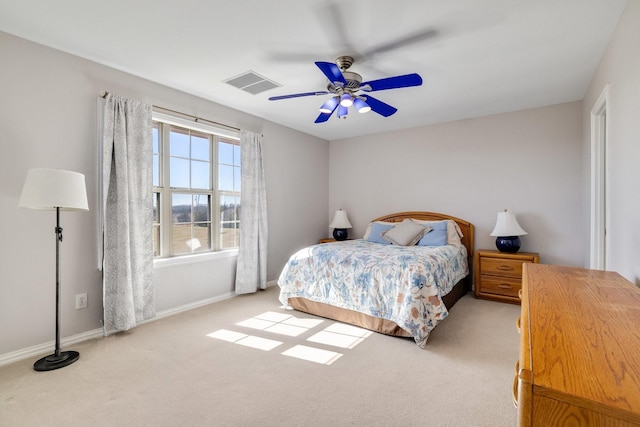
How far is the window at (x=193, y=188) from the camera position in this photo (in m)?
3.43

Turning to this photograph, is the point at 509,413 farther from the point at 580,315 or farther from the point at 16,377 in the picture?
the point at 16,377

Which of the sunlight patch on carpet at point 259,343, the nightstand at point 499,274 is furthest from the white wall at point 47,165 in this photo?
the nightstand at point 499,274

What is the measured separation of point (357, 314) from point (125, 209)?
95.8 inches

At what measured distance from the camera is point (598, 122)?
9.68ft

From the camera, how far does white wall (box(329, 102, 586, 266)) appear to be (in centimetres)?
386

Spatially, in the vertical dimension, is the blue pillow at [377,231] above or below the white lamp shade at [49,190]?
below

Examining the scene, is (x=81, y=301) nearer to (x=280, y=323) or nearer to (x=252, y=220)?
(x=280, y=323)

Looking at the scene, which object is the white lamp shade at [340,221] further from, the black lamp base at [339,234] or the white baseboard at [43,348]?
the white baseboard at [43,348]

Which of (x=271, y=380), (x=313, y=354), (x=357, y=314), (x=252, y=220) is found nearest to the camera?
(x=271, y=380)

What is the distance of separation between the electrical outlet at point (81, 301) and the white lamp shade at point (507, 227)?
4.49 m

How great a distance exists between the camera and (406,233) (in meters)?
4.33

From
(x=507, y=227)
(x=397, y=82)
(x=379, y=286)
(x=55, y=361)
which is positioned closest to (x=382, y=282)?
(x=379, y=286)

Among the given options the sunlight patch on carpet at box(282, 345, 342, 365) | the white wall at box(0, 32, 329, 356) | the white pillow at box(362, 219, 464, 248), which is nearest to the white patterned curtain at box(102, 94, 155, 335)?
the white wall at box(0, 32, 329, 356)

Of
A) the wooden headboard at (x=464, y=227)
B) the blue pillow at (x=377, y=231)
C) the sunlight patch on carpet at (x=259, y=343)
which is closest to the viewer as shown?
the sunlight patch on carpet at (x=259, y=343)
